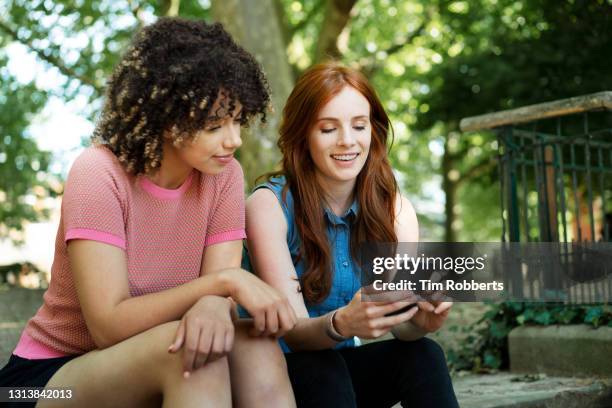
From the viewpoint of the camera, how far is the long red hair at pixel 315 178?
2.72 meters

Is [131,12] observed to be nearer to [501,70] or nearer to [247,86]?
[501,70]

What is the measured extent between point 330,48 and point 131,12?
2614mm

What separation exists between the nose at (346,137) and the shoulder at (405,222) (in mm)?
325

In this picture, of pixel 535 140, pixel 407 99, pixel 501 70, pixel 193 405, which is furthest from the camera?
pixel 407 99

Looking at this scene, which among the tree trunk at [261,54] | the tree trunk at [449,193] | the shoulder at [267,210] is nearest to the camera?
the shoulder at [267,210]

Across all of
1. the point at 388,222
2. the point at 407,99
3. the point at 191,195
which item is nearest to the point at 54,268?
the point at 191,195

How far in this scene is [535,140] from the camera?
5090 millimetres

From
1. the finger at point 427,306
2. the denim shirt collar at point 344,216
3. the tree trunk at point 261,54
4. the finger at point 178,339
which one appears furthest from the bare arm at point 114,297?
the tree trunk at point 261,54

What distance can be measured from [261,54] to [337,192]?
15.0 ft

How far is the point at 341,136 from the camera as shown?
2783mm

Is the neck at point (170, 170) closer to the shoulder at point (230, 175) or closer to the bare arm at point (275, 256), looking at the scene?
the shoulder at point (230, 175)

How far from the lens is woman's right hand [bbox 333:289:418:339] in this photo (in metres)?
2.21

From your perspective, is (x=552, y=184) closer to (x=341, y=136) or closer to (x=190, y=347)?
(x=341, y=136)

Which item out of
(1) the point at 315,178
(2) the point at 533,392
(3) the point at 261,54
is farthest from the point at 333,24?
(1) the point at 315,178
